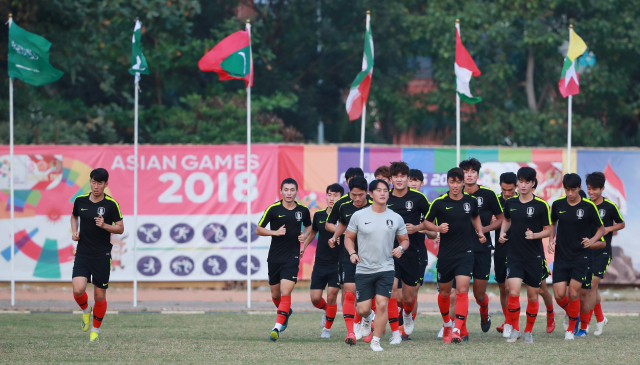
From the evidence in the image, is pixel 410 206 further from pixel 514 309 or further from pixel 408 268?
pixel 514 309

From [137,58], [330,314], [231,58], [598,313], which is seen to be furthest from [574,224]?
[137,58]

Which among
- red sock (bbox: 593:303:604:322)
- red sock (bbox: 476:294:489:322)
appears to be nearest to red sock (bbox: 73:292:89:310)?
red sock (bbox: 476:294:489:322)

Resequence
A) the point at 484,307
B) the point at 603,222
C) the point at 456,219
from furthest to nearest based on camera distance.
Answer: the point at 484,307, the point at 603,222, the point at 456,219

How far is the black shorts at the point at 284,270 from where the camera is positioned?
11297 millimetres

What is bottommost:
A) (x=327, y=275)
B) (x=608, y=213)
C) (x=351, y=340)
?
(x=351, y=340)

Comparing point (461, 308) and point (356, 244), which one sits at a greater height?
point (356, 244)

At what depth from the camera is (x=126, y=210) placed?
18156 millimetres

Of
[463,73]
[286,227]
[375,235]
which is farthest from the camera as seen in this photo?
[463,73]

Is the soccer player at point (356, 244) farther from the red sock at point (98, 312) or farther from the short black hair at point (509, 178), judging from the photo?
the red sock at point (98, 312)

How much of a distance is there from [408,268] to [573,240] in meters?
2.23

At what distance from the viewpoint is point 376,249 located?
9.83 metres

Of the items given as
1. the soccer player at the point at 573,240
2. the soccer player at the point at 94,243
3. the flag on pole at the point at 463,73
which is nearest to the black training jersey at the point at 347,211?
the soccer player at the point at 573,240

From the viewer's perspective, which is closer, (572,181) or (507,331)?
(572,181)

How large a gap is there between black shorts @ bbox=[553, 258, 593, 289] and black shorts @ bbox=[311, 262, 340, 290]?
299 centimetres
